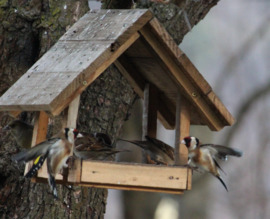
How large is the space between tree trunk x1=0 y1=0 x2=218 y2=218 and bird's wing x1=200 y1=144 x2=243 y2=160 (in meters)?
1.12

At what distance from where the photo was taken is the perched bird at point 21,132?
17.9ft

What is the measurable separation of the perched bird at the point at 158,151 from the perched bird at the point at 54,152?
2.90 feet

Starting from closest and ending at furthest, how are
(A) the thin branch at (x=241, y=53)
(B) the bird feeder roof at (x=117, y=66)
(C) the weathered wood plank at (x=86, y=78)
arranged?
(C) the weathered wood plank at (x=86, y=78) < (B) the bird feeder roof at (x=117, y=66) < (A) the thin branch at (x=241, y=53)

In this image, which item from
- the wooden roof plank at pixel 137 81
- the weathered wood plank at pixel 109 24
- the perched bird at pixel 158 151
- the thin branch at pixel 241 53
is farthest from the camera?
the thin branch at pixel 241 53

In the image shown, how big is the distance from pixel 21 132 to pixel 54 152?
3.50 feet

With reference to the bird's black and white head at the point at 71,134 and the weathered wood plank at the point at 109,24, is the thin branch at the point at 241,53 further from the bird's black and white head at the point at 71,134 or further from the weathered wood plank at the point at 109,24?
the bird's black and white head at the point at 71,134

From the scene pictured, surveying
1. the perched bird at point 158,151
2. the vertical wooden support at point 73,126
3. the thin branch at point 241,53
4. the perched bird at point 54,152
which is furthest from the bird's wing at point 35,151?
the thin branch at point 241,53

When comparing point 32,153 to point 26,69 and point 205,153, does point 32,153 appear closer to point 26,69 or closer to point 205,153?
point 205,153

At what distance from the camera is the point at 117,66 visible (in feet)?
17.9

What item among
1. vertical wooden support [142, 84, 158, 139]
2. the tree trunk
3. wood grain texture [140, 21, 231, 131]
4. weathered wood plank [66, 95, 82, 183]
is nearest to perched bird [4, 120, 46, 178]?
the tree trunk

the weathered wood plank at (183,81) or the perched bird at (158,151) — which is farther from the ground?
the weathered wood plank at (183,81)

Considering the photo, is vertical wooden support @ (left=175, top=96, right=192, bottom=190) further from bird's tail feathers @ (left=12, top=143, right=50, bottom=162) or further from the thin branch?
the thin branch

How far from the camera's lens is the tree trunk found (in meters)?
5.69

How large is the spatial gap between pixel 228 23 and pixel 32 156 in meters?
11.2
